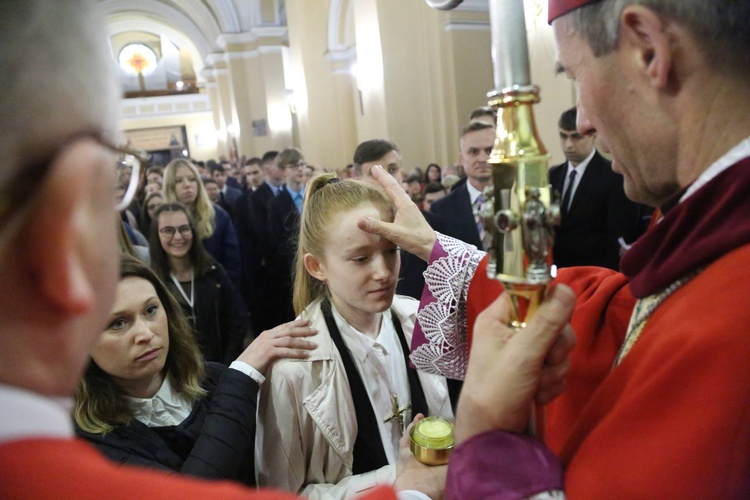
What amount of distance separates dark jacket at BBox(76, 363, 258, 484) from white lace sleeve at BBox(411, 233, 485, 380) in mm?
465

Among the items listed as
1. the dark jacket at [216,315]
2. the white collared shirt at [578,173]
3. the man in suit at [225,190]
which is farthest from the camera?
the man in suit at [225,190]

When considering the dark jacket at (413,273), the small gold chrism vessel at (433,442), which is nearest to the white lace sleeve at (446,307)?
the small gold chrism vessel at (433,442)

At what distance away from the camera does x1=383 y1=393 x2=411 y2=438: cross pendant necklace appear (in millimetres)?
1460

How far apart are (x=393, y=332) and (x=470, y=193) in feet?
5.10

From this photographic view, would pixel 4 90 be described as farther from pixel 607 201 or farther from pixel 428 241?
pixel 607 201

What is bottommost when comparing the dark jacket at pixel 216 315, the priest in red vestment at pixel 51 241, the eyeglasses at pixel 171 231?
the dark jacket at pixel 216 315

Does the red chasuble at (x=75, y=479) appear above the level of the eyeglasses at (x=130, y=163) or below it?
below

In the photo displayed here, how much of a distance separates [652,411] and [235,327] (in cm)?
254

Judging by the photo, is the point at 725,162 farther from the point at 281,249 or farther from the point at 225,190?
the point at 225,190

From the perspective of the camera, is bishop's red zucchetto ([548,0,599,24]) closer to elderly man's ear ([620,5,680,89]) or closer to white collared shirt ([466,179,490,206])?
elderly man's ear ([620,5,680,89])

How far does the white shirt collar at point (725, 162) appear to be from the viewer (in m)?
0.67

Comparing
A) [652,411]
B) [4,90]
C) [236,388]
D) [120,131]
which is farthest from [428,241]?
[4,90]

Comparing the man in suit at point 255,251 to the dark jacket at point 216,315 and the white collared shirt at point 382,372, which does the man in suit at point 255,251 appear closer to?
the dark jacket at point 216,315

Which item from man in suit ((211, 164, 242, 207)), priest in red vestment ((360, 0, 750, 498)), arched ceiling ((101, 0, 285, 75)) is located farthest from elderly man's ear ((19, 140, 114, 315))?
arched ceiling ((101, 0, 285, 75))
